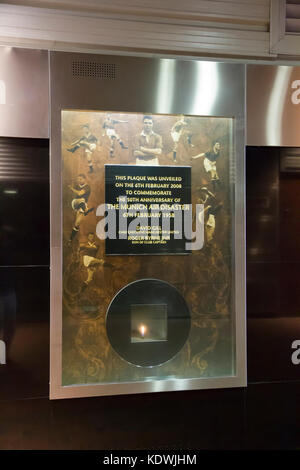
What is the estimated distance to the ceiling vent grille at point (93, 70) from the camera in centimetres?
299

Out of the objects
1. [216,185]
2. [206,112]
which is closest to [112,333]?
[216,185]

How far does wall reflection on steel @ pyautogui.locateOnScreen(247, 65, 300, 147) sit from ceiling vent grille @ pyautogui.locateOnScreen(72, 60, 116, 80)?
0.97 metres

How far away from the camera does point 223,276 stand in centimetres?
327

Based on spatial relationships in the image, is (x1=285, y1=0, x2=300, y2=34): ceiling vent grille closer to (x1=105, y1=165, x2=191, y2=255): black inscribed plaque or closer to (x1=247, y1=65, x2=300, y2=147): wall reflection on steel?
(x1=247, y1=65, x2=300, y2=147): wall reflection on steel

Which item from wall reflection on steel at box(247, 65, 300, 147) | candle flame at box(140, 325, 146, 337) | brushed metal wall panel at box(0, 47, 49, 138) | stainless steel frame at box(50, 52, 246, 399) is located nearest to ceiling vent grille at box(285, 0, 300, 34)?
wall reflection on steel at box(247, 65, 300, 147)

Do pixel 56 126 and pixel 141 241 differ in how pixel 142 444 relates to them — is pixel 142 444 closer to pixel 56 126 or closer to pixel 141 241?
pixel 141 241

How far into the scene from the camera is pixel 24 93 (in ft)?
9.59

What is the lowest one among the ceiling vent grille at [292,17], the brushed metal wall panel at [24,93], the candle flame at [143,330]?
the candle flame at [143,330]

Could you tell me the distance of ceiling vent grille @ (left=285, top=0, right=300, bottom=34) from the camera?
128 inches

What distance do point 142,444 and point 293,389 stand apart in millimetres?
1156

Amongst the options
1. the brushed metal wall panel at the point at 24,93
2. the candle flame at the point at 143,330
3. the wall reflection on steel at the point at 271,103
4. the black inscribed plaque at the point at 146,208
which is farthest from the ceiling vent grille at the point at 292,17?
the candle flame at the point at 143,330

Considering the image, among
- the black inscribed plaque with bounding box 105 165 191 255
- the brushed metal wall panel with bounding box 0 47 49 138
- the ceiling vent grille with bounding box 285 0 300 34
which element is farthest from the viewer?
the ceiling vent grille with bounding box 285 0 300 34

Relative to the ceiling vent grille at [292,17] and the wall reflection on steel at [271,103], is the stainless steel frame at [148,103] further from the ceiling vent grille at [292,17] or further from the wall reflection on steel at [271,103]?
the ceiling vent grille at [292,17]

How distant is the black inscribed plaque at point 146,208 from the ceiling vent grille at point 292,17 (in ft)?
4.17
